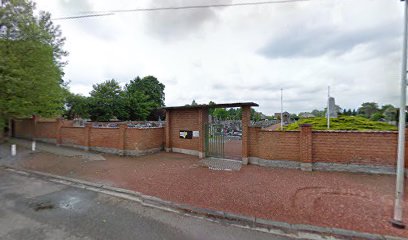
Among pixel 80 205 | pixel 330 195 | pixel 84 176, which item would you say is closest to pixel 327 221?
pixel 330 195

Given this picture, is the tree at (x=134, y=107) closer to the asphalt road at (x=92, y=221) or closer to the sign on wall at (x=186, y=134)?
the sign on wall at (x=186, y=134)

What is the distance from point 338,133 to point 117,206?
8776mm

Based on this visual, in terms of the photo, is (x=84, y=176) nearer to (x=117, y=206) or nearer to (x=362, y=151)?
(x=117, y=206)

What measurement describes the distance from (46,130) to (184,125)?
1337 centimetres

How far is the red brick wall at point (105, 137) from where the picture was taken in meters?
12.3

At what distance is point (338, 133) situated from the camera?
805cm

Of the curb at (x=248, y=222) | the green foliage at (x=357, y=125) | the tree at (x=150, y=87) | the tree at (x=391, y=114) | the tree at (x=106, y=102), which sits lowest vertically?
the curb at (x=248, y=222)

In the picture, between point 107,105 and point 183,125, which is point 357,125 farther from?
point 107,105

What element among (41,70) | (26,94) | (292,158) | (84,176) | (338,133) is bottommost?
(84,176)

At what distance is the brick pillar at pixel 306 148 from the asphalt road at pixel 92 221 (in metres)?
5.38

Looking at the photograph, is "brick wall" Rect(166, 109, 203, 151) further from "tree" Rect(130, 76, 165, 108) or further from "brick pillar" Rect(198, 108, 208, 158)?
"tree" Rect(130, 76, 165, 108)

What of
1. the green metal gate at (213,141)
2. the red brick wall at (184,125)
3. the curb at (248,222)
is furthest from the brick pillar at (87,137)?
the green metal gate at (213,141)

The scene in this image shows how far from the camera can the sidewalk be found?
4520 mm

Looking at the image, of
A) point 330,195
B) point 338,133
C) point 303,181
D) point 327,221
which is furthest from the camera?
point 338,133
